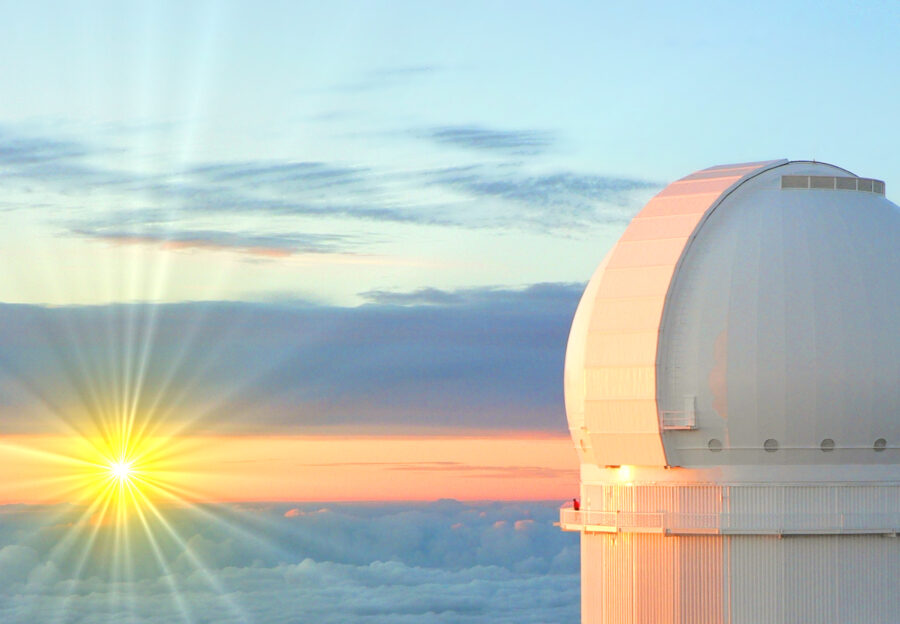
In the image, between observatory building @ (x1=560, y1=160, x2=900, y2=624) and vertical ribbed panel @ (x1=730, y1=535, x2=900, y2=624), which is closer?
observatory building @ (x1=560, y1=160, x2=900, y2=624)

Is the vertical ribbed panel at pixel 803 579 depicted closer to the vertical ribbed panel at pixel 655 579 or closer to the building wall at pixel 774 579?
the building wall at pixel 774 579

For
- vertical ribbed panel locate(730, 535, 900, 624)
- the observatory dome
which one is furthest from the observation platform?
the observatory dome

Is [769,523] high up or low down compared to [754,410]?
down

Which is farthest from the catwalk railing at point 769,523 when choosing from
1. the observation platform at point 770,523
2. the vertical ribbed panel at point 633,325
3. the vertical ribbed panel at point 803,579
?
the vertical ribbed panel at point 633,325

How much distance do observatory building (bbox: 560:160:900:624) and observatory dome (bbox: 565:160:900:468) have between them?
4cm

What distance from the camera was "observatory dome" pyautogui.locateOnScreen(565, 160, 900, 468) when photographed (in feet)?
157

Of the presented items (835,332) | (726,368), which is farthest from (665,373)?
(835,332)

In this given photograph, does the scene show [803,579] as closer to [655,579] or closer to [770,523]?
[770,523]

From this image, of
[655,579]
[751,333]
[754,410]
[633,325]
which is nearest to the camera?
[754,410]

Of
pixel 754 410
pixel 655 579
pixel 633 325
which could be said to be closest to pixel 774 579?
pixel 655 579

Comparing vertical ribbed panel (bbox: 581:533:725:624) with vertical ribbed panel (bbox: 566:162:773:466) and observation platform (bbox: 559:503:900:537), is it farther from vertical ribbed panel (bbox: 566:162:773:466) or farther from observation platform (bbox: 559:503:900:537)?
vertical ribbed panel (bbox: 566:162:773:466)

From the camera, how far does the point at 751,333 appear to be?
48.2m

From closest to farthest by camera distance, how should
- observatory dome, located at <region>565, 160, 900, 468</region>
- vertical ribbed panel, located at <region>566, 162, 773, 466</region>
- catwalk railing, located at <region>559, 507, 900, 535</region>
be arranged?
1. observatory dome, located at <region>565, 160, 900, 468</region>
2. catwalk railing, located at <region>559, 507, 900, 535</region>
3. vertical ribbed panel, located at <region>566, 162, 773, 466</region>

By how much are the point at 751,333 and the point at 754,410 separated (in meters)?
2.06
